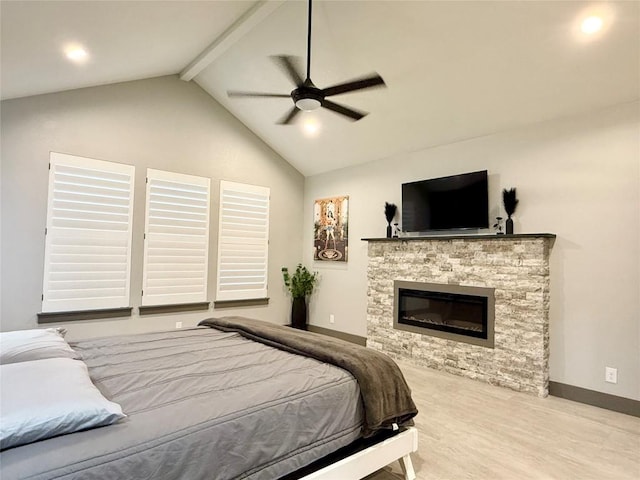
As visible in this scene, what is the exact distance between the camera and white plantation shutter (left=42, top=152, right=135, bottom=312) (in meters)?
4.20

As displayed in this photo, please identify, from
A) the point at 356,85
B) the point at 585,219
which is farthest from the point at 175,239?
the point at 585,219

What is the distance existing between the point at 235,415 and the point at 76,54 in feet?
12.2

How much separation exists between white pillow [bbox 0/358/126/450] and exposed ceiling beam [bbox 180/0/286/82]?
11.7ft

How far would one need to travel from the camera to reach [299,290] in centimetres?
614

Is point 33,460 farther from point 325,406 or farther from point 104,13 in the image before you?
point 104,13

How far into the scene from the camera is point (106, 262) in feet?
14.9

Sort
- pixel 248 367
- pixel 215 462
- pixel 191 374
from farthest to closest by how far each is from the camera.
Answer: pixel 248 367 → pixel 191 374 → pixel 215 462

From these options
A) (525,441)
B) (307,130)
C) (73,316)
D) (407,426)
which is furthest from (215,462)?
(307,130)

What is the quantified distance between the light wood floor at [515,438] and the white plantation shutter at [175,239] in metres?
3.32

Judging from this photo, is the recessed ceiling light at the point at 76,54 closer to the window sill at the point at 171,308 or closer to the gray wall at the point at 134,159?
the gray wall at the point at 134,159

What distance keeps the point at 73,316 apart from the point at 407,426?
406cm

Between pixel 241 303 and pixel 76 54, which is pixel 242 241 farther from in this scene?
pixel 76 54

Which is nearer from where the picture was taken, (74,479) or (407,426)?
(74,479)

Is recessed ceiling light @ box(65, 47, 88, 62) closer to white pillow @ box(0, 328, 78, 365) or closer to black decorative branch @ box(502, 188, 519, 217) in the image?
white pillow @ box(0, 328, 78, 365)
